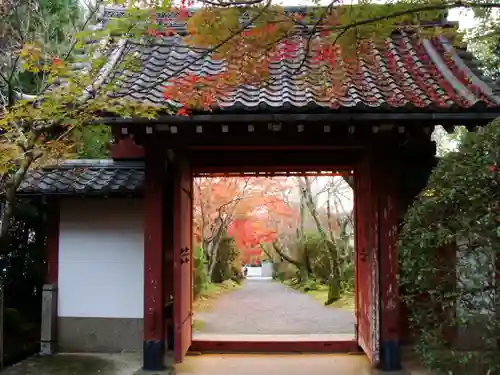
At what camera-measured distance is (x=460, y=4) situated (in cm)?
412

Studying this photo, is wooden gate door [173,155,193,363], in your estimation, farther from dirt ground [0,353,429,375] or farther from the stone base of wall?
the stone base of wall

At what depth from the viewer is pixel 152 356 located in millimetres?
6227

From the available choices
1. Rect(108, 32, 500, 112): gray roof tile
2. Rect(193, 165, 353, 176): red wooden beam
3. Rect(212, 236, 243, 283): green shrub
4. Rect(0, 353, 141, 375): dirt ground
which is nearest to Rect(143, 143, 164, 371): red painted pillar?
Rect(0, 353, 141, 375): dirt ground

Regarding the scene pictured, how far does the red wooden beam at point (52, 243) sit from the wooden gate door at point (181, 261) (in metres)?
1.88

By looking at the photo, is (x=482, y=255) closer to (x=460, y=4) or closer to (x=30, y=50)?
(x=460, y=4)

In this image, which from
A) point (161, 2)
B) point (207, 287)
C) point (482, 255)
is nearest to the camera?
point (482, 255)

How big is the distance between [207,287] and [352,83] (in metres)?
12.3

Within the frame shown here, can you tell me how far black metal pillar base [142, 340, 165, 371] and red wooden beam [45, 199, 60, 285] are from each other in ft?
6.63

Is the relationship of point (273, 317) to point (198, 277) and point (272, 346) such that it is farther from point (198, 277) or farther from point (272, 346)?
point (272, 346)

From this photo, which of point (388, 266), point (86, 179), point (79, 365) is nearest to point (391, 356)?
point (388, 266)

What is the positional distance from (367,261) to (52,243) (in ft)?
14.4

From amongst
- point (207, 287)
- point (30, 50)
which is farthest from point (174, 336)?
point (207, 287)

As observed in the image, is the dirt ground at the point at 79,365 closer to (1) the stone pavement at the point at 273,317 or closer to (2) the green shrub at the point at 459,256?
(1) the stone pavement at the point at 273,317

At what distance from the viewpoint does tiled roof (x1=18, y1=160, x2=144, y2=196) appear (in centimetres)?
698
